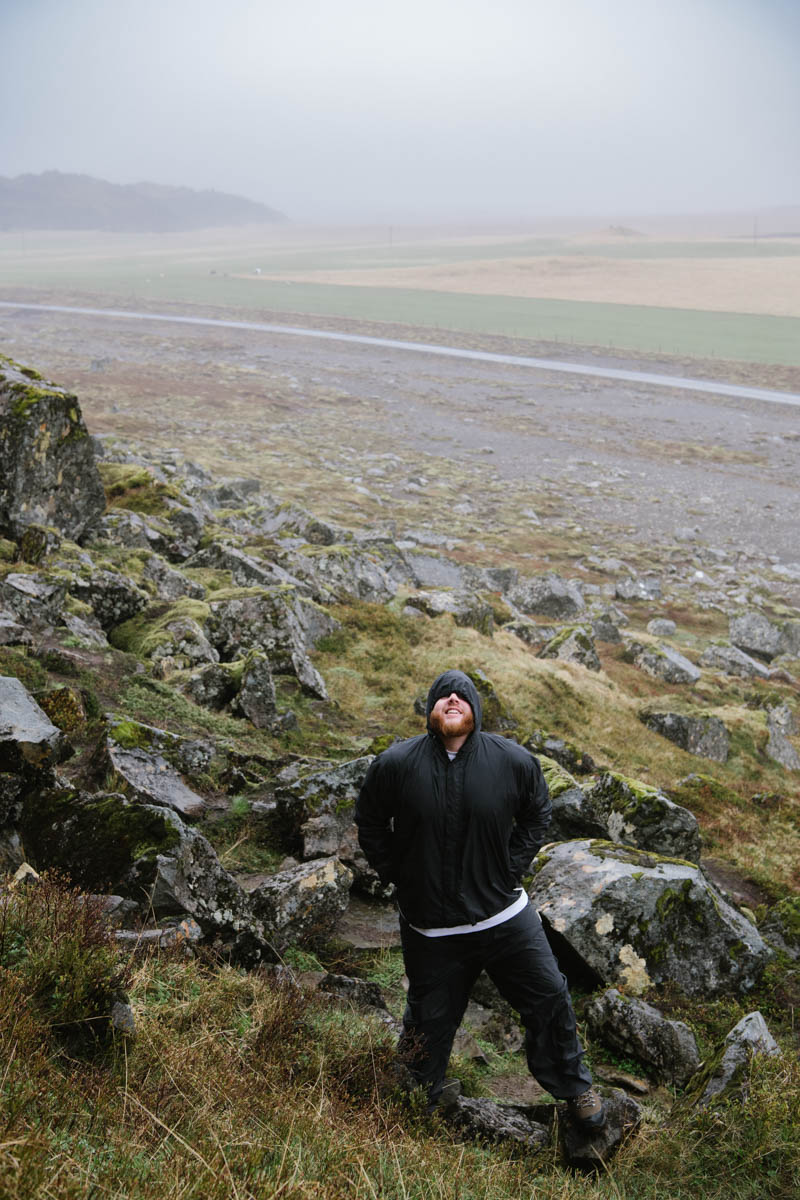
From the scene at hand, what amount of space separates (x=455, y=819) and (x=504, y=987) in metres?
1.19

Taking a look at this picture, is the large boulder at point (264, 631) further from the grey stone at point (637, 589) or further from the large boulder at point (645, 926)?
the grey stone at point (637, 589)

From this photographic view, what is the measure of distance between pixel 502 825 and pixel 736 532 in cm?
3765

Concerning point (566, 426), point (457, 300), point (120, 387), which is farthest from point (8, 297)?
point (566, 426)

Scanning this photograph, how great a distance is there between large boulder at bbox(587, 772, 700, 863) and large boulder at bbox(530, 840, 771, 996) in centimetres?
194

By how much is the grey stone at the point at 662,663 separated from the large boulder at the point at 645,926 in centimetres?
1399

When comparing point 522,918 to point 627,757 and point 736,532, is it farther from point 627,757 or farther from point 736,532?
point 736,532

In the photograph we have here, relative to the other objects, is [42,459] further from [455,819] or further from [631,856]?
[455,819]

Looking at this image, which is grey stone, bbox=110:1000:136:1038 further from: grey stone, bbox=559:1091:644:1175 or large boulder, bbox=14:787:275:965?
grey stone, bbox=559:1091:644:1175

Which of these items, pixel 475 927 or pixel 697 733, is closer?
pixel 475 927

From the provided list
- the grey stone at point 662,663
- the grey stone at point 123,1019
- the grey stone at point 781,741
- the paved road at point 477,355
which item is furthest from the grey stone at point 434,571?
the paved road at point 477,355

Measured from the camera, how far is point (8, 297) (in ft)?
408

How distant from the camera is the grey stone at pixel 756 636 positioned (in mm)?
A: 26188

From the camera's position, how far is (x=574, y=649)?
67.1ft

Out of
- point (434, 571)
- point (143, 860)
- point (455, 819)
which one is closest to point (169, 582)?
point (143, 860)
